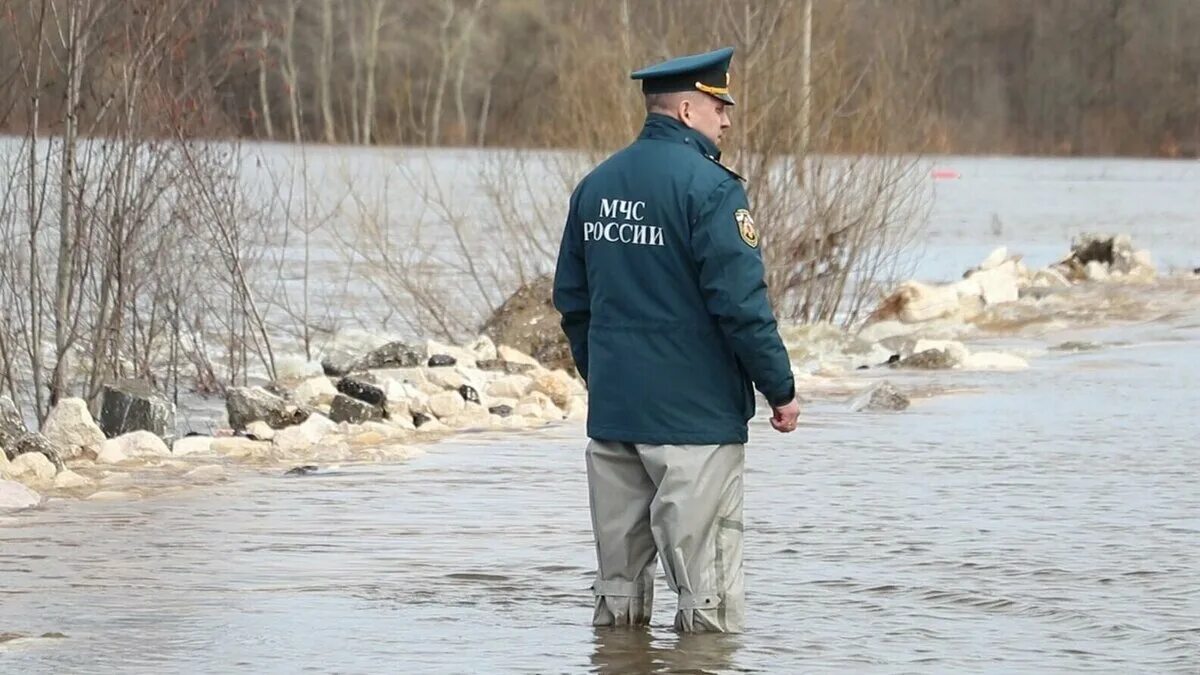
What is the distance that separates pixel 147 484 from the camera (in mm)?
10266

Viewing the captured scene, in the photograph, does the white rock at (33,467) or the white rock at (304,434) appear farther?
the white rock at (304,434)

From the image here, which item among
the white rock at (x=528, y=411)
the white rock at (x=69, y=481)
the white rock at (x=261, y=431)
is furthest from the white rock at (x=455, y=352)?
the white rock at (x=69, y=481)

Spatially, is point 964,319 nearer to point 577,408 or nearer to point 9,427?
point 577,408

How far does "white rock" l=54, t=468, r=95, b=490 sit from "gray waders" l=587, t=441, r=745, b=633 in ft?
12.4

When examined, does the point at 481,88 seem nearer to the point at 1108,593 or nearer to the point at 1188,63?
the point at 1188,63

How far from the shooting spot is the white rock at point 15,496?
9.38 m

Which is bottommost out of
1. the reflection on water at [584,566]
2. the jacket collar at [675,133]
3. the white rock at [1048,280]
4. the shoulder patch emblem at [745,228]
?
the reflection on water at [584,566]

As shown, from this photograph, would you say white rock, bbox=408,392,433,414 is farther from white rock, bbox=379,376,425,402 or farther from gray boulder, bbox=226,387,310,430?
gray boulder, bbox=226,387,310,430

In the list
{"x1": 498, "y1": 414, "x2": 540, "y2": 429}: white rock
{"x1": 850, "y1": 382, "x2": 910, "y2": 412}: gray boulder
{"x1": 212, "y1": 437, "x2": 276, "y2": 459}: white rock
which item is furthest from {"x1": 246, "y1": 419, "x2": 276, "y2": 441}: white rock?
{"x1": 850, "y1": 382, "x2": 910, "y2": 412}: gray boulder

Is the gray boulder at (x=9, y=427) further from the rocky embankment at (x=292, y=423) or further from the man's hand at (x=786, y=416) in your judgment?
the man's hand at (x=786, y=416)

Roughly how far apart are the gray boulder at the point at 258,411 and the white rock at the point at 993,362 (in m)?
5.60

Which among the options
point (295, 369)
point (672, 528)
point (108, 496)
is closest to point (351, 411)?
point (108, 496)

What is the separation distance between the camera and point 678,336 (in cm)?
661

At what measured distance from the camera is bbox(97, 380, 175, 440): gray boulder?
1194 centimetres
